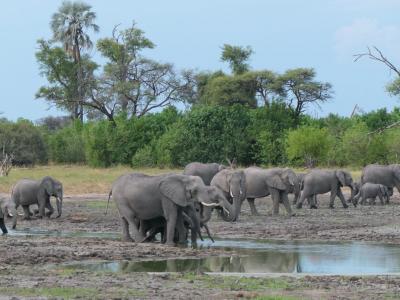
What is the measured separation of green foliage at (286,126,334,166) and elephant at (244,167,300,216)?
23.5 m

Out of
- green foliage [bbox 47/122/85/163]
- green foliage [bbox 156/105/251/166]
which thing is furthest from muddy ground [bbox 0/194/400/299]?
green foliage [bbox 47/122/85/163]

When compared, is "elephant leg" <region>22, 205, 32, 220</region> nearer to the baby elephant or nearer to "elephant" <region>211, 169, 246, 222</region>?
"elephant" <region>211, 169, 246, 222</region>

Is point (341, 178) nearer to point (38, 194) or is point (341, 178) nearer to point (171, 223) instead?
point (38, 194)

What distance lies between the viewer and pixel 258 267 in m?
15.8

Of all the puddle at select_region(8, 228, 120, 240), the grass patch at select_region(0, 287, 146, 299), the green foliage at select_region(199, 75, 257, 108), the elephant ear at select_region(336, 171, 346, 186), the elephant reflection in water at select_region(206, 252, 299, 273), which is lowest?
the elephant reflection in water at select_region(206, 252, 299, 273)

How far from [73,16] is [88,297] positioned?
6701 cm

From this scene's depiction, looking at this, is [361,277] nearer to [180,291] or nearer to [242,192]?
[180,291]

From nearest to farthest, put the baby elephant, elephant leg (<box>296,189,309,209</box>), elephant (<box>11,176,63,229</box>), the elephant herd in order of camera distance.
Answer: the elephant herd, elephant (<box>11,176,63,229</box>), elephant leg (<box>296,189,309,209</box>), the baby elephant

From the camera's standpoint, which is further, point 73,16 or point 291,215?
point 73,16

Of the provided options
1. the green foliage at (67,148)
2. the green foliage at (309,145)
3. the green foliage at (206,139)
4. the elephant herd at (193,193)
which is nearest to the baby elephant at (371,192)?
the elephant herd at (193,193)

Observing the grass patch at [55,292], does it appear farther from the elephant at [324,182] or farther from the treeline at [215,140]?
the treeline at [215,140]

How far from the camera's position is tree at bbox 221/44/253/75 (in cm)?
7462

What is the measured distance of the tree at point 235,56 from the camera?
7462 cm

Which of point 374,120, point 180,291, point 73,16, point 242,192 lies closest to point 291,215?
point 242,192
